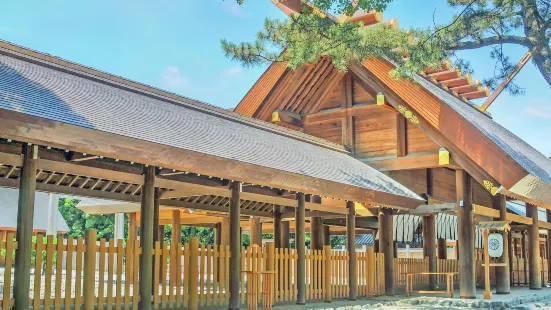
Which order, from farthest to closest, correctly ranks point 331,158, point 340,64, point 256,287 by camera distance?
point 331,158 < point 340,64 < point 256,287

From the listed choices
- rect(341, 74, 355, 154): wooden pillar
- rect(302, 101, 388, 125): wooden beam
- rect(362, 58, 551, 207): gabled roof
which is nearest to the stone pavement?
rect(362, 58, 551, 207): gabled roof

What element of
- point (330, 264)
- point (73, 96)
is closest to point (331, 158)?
point (330, 264)

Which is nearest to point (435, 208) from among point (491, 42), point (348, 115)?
point (348, 115)

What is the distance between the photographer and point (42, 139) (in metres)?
7.73

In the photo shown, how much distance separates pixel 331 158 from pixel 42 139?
840 cm

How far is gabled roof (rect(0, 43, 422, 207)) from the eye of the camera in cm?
846

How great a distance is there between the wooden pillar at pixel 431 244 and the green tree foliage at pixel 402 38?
5928mm

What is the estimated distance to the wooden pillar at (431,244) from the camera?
18.7m

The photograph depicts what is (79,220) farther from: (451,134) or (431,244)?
(451,134)

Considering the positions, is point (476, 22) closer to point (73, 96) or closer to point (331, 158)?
point (331, 158)

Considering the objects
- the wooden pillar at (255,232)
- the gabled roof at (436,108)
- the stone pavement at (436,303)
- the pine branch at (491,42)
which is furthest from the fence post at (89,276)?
the wooden pillar at (255,232)

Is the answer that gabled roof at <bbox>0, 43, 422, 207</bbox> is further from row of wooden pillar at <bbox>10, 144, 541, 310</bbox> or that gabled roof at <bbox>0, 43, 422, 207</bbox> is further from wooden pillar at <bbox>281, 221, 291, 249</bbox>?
wooden pillar at <bbox>281, 221, 291, 249</bbox>

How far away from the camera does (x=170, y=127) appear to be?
34.5 feet

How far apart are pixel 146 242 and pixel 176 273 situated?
1.14 meters
